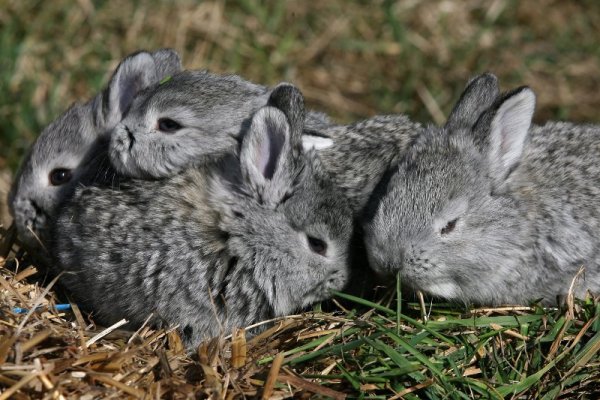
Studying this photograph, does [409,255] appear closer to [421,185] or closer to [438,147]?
[421,185]

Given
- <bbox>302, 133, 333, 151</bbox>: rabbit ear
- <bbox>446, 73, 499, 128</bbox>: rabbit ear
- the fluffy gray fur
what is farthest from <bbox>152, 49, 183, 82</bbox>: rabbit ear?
<bbox>446, 73, 499, 128</bbox>: rabbit ear

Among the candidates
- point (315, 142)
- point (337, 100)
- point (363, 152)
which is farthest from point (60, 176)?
point (337, 100)

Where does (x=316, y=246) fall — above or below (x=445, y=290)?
above

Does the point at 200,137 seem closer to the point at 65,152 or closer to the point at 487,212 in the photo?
the point at 65,152

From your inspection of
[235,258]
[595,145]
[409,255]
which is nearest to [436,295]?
[409,255]

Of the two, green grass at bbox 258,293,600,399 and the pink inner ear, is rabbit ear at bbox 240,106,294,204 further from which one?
green grass at bbox 258,293,600,399

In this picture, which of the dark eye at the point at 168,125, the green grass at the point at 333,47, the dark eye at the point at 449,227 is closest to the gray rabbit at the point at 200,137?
the dark eye at the point at 168,125

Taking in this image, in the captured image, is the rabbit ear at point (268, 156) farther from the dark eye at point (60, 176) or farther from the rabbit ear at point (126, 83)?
the dark eye at point (60, 176)
